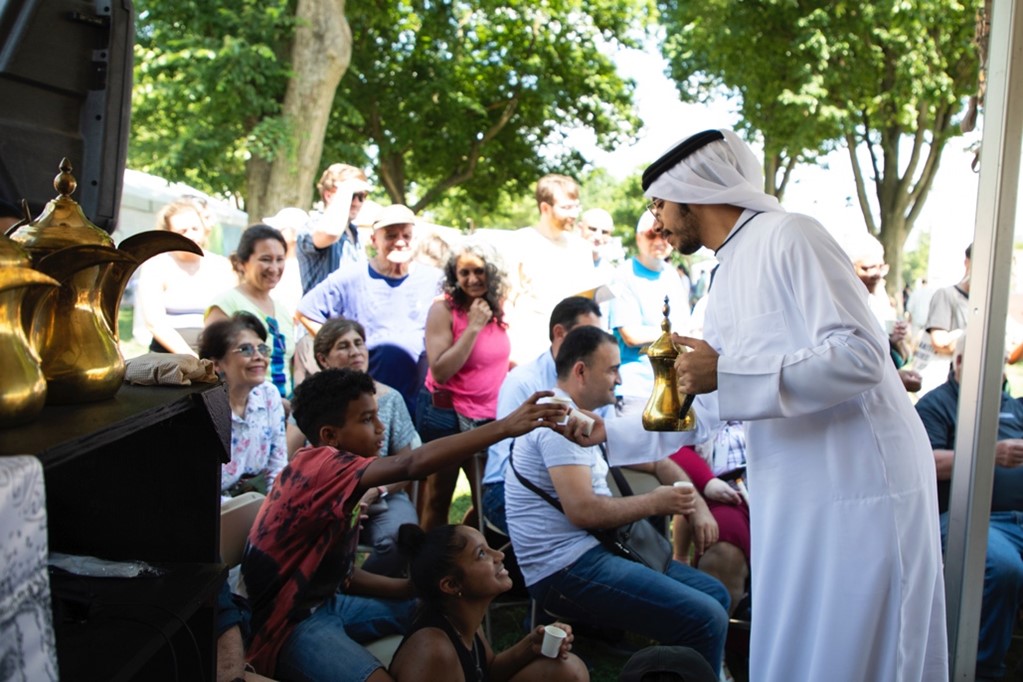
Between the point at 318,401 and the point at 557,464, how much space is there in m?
0.92

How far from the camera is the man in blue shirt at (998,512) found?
383 centimetres

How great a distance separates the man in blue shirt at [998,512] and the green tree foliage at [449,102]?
33.8ft

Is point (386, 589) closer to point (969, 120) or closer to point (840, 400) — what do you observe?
point (840, 400)

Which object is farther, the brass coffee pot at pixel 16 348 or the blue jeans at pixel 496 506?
the blue jeans at pixel 496 506

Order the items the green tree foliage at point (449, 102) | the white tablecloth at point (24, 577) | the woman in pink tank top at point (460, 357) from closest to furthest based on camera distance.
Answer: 1. the white tablecloth at point (24, 577)
2. the woman in pink tank top at point (460, 357)
3. the green tree foliage at point (449, 102)

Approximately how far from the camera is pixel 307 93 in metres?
11.4

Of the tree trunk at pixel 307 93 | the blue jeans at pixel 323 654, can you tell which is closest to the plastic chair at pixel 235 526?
the blue jeans at pixel 323 654

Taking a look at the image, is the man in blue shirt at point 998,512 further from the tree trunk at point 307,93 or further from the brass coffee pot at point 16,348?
the tree trunk at point 307,93

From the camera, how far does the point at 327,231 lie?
18.9 feet

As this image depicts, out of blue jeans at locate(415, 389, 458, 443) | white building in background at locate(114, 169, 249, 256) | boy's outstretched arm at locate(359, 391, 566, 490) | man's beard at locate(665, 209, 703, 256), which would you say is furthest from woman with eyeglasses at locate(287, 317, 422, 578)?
white building in background at locate(114, 169, 249, 256)

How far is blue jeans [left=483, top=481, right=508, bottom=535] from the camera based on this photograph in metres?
4.19

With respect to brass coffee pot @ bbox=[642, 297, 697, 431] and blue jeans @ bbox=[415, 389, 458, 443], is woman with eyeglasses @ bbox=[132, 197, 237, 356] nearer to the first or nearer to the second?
blue jeans @ bbox=[415, 389, 458, 443]

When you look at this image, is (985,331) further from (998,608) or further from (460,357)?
(460,357)

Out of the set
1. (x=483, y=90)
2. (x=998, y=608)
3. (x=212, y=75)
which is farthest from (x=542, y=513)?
(x=483, y=90)
